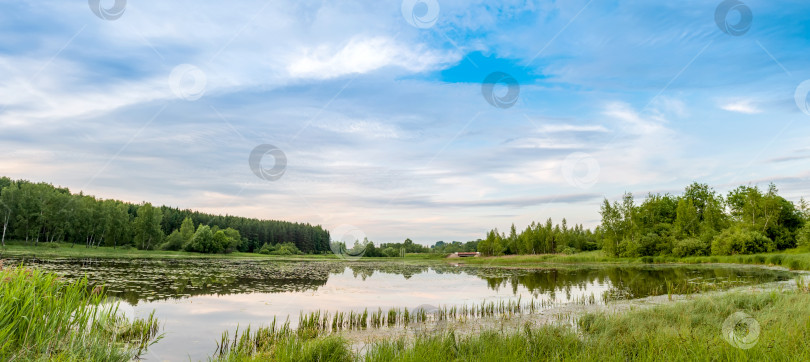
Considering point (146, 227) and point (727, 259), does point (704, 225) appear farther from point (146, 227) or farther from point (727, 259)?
point (146, 227)

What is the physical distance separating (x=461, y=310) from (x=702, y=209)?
8812 centimetres

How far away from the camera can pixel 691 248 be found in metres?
67.0

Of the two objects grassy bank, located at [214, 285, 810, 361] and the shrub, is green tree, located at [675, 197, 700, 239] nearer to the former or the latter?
grassy bank, located at [214, 285, 810, 361]

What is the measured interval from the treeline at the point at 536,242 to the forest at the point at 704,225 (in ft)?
36.6

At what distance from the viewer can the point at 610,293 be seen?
2508cm

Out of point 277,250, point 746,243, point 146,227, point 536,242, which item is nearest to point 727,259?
point 746,243

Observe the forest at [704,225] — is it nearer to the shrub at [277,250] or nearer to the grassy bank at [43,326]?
the grassy bank at [43,326]

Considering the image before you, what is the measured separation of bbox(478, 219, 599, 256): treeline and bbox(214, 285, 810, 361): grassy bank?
298ft

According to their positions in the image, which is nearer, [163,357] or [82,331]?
[82,331]

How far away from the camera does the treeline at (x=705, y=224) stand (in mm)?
61906

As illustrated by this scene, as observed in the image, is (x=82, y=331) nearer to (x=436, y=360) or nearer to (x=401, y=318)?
(x=436, y=360)

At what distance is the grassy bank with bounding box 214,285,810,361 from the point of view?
7.28 meters

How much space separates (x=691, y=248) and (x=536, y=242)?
45.9m

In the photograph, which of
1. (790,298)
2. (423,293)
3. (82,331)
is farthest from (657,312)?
(82,331)
